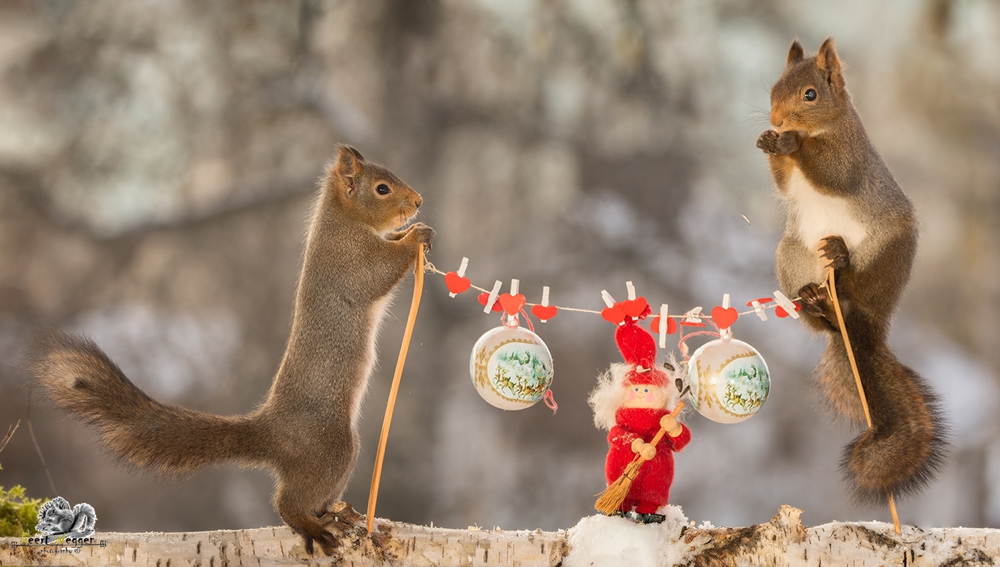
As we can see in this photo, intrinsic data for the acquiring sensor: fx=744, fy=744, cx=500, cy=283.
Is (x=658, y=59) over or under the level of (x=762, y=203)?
over

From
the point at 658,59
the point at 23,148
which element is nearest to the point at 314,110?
the point at 23,148

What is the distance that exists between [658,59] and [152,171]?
206 centimetres

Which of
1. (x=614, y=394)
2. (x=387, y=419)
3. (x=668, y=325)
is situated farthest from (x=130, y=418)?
(x=668, y=325)

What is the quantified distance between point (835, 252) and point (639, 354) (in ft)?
1.37

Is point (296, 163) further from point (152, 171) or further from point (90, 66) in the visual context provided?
point (90, 66)

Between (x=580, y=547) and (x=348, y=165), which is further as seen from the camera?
(x=348, y=165)

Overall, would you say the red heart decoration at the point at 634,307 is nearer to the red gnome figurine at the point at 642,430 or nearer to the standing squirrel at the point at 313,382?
the red gnome figurine at the point at 642,430

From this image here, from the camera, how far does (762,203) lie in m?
2.95

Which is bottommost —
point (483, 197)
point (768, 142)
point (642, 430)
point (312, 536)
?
point (312, 536)

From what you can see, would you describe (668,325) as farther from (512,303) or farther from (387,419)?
(387,419)

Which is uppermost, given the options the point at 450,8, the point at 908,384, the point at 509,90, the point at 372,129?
the point at 450,8

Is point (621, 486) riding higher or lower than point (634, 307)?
lower

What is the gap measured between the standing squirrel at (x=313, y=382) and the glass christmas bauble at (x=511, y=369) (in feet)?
0.98

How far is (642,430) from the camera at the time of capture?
1361 millimetres
